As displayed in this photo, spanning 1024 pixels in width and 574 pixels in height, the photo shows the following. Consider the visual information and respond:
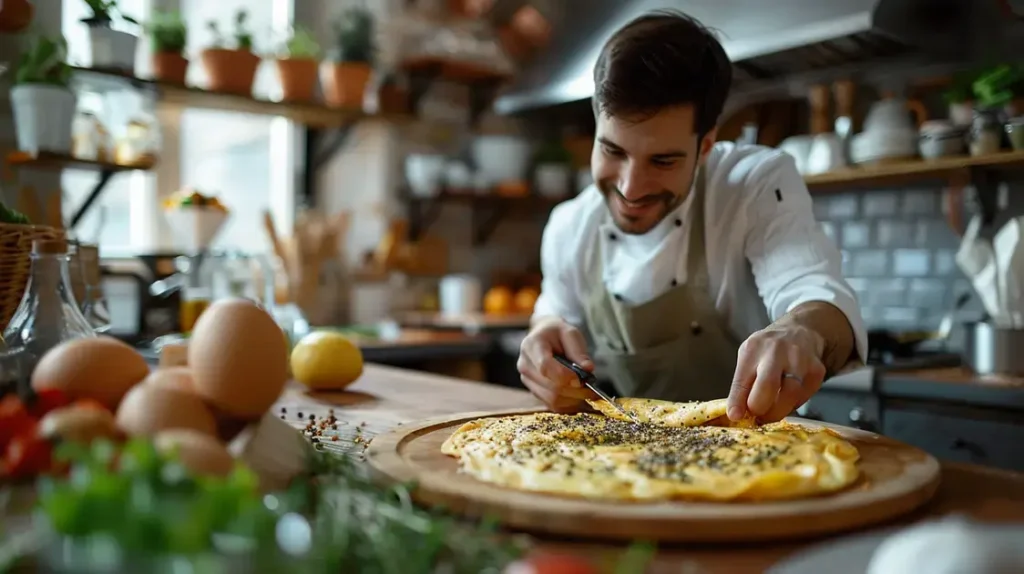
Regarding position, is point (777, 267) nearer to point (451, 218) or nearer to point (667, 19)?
point (667, 19)

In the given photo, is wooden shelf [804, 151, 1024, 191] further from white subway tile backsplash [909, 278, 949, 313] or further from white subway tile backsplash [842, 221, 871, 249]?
white subway tile backsplash [909, 278, 949, 313]

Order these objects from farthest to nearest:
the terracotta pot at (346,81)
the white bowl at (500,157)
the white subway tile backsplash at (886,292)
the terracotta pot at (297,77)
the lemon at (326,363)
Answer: the white bowl at (500,157)
the terracotta pot at (346,81)
the terracotta pot at (297,77)
the white subway tile backsplash at (886,292)
the lemon at (326,363)

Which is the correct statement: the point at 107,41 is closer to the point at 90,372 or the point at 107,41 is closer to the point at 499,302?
the point at 499,302

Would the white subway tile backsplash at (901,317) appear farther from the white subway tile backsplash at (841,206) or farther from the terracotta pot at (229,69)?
the terracotta pot at (229,69)

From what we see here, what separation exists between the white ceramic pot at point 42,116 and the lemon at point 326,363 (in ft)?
4.54

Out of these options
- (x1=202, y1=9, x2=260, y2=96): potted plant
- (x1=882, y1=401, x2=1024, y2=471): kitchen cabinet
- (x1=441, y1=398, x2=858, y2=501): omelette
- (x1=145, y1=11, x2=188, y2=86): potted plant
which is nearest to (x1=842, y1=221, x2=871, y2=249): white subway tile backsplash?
(x1=882, y1=401, x2=1024, y2=471): kitchen cabinet

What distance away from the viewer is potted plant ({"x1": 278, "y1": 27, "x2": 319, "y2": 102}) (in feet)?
11.0

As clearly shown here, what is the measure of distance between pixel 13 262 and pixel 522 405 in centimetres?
80

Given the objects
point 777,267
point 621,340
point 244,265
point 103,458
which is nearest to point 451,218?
point 244,265

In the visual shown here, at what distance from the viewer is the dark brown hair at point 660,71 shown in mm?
1394

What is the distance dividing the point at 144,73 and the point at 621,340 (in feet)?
8.05

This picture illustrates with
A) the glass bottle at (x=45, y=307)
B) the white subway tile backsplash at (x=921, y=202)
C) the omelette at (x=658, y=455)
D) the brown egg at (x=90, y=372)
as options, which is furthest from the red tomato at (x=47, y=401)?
the white subway tile backsplash at (x=921, y=202)

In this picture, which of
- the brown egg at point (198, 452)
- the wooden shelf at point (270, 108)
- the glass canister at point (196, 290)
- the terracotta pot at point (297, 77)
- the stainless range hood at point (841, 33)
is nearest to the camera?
the brown egg at point (198, 452)

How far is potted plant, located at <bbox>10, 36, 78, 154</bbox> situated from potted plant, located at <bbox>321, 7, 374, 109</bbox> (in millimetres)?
1121
